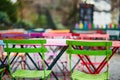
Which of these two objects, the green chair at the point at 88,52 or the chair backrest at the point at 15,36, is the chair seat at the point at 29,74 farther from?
the chair backrest at the point at 15,36

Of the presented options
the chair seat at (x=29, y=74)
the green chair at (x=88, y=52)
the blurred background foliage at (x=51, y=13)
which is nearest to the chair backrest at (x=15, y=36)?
the chair seat at (x=29, y=74)

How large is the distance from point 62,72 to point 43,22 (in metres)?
21.5

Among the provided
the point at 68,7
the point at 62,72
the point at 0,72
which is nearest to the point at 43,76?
the point at 0,72

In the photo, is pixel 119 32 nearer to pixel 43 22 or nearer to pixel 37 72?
pixel 37 72

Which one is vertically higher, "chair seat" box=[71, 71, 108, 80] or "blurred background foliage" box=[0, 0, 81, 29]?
"chair seat" box=[71, 71, 108, 80]

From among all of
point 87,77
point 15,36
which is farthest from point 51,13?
point 87,77

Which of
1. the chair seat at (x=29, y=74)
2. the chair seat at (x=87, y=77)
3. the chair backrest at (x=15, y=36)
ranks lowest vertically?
the chair seat at (x=87, y=77)

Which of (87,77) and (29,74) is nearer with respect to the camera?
(87,77)

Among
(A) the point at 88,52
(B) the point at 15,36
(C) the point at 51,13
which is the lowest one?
(C) the point at 51,13

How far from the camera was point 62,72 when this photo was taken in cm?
762

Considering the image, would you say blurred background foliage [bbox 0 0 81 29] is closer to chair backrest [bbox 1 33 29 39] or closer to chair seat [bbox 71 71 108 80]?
chair backrest [bbox 1 33 29 39]

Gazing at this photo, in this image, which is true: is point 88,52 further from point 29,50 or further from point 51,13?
point 51,13

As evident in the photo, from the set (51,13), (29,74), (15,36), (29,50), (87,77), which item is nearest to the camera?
(87,77)

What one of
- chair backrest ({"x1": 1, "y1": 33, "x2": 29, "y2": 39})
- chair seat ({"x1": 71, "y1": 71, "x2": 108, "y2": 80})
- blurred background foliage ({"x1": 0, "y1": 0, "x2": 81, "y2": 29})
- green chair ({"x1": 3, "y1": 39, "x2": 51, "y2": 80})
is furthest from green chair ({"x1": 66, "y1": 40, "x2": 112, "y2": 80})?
blurred background foliage ({"x1": 0, "y1": 0, "x2": 81, "y2": 29})
